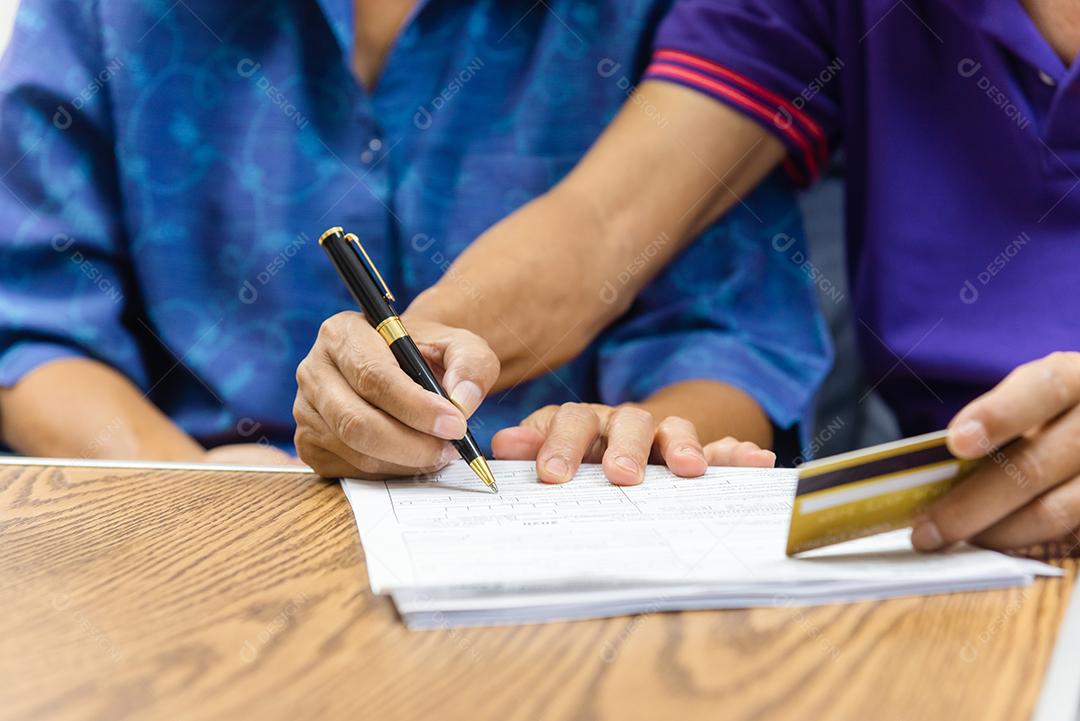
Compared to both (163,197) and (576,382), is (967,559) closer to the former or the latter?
(576,382)

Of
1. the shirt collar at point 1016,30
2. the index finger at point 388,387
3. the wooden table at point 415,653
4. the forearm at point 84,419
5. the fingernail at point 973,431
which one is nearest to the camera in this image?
the wooden table at point 415,653

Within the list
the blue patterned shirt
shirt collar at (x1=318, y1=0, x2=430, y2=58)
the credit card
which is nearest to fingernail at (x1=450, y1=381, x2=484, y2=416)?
the credit card

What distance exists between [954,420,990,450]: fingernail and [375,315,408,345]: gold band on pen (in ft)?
1.19

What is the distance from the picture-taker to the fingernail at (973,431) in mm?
507

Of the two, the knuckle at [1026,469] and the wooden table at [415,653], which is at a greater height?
the knuckle at [1026,469]

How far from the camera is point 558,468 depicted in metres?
0.68

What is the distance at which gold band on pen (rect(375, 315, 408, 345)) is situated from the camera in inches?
27.5

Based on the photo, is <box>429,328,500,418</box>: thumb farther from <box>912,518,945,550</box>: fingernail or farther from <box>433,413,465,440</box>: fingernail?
<box>912,518,945,550</box>: fingernail

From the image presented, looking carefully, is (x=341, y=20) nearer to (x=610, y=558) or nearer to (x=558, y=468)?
(x=558, y=468)

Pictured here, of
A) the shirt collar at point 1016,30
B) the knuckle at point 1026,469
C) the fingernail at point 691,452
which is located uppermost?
the shirt collar at point 1016,30

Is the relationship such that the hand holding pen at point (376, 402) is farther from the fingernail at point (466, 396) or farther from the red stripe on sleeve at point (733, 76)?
the red stripe on sleeve at point (733, 76)

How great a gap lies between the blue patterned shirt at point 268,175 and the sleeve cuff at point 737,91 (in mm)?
76

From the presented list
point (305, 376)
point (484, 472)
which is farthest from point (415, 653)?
point (305, 376)

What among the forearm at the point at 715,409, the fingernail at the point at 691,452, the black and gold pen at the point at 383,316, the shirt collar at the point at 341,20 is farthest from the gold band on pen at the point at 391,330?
the shirt collar at the point at 341,20
